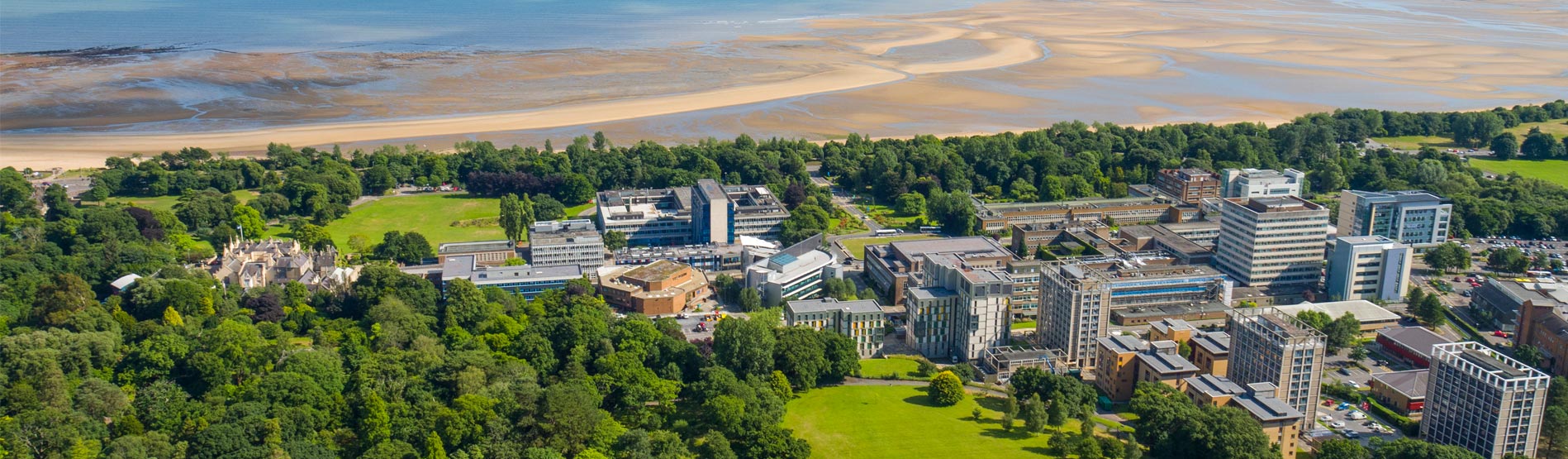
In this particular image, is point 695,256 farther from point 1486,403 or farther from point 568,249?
point 1486,403

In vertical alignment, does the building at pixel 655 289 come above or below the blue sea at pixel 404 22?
below

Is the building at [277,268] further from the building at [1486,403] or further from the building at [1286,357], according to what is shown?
the building at [1486,403]

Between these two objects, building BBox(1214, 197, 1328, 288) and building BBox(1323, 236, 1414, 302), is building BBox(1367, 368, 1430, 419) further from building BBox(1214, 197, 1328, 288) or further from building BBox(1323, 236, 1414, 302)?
building BBox(1214, 197, 1328, 288)

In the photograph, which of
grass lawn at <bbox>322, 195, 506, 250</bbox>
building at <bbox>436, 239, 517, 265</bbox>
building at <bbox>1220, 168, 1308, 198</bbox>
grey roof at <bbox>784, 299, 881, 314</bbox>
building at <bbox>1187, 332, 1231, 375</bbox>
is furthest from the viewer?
building at <bbox>1220, 168, 1308, 198</bbox>

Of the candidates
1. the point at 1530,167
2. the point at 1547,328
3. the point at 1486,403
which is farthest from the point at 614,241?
the point at 1530,167

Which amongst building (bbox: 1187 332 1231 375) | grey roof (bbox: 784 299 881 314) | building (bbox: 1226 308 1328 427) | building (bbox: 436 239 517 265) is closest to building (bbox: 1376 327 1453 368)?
building (bbox: 1187 332 1231 375)

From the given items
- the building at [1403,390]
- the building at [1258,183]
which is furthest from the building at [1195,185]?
the building at [1403,390]
